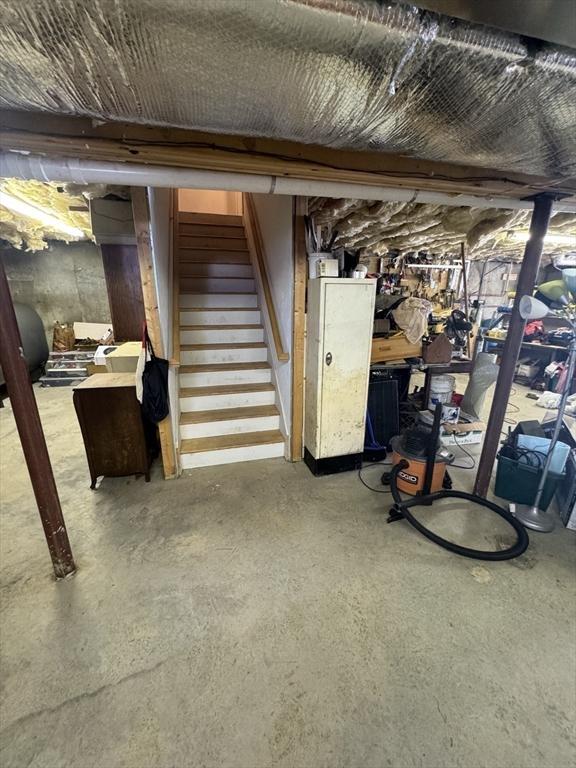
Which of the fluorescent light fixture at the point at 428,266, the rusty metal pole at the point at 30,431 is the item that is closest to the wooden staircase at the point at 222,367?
the rusty metal pole at the point at 30,431

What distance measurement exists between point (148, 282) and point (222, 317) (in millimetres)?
1339

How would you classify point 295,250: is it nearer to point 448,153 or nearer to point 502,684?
point 448,153

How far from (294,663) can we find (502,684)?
0.86 meters

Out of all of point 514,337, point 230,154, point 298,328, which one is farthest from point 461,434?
point 230,154

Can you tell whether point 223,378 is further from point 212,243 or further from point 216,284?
point 212,243

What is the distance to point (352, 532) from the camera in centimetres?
212

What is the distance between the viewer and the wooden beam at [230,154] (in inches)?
46.3

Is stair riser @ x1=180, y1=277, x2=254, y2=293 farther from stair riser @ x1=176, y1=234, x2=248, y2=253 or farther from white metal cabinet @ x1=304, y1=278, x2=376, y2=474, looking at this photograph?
white metal cabinet @ x1=304, y1=278, x2=376, y2=474

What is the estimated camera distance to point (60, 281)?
20.5ft

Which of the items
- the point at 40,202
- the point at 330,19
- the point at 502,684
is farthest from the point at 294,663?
the point at 40,202

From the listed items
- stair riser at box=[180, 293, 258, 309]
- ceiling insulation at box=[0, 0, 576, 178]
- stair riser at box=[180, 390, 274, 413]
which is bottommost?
stair riser at box=[180, 390, 274, 413]

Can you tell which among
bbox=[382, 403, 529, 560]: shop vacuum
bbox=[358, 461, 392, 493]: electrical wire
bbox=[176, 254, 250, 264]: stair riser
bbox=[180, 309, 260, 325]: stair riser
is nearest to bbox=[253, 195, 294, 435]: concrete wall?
bbox=[180, 309, 260, 325]: stair riser

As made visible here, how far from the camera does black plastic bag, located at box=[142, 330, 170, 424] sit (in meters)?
2.34

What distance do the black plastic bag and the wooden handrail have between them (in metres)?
1.00
